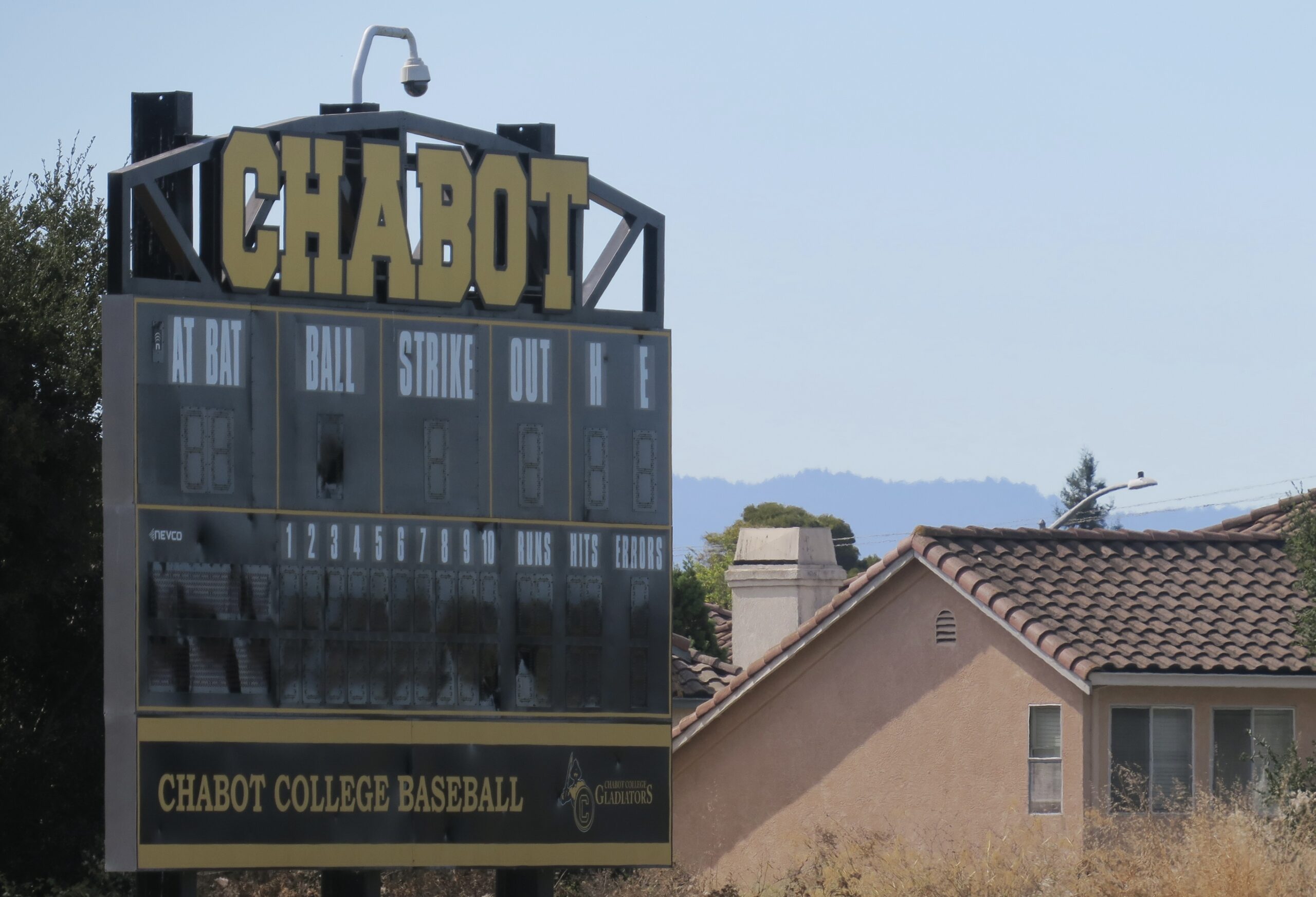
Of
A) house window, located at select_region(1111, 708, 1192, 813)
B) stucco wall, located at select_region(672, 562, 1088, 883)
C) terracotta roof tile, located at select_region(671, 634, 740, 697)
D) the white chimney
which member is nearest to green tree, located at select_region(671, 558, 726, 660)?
terracotta roof tile, located at select_region(671, 634, 740, 697)

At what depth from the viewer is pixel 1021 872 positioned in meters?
19.5

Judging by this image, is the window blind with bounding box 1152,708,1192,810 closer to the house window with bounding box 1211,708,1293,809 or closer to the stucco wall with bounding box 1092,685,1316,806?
the stucco wall with bounding box 1092,685,1316,806

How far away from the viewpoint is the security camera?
17.8 m

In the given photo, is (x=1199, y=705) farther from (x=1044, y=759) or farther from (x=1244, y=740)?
(x=1044, y=759)

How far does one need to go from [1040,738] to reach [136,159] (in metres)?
14.5

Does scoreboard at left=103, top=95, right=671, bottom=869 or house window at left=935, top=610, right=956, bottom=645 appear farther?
house window at left=935, top=610, right=956, bottom=645

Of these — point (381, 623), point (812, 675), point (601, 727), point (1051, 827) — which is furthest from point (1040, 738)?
point (381, 623)

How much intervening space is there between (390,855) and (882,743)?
505 inches

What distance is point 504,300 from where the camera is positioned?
51.4 ft

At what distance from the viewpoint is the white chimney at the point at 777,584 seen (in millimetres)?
30281

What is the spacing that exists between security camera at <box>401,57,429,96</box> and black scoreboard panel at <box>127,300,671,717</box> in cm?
363

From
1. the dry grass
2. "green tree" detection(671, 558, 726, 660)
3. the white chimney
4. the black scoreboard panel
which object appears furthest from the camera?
"green tree" detection(671, 558, 726, 660)

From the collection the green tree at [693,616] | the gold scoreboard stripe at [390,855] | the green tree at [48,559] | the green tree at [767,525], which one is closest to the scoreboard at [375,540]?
the gold scoreboard stripe at [390,855]

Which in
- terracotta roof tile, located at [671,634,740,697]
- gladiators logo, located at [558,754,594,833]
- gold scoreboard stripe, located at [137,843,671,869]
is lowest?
terracotta roof tile, located at [671,634,740,697]
